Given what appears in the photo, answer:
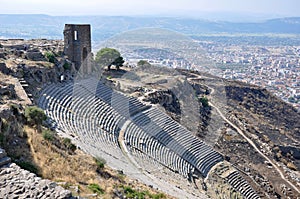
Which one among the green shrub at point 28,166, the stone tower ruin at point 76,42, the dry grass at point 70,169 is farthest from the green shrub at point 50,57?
the green shrub at point 28,166

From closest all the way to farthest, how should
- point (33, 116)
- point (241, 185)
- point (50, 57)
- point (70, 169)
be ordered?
1. point (70, 169)
2. point (33, 116)
3. point (241, 185)
4. point (50, 57)

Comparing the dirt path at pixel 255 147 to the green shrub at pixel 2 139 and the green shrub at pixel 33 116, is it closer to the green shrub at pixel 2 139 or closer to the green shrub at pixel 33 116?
the green shrub at pixel 33 116

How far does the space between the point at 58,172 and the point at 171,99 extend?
23.0m

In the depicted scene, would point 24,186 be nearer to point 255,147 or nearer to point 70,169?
point 70,169

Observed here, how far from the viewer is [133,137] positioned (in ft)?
72.6

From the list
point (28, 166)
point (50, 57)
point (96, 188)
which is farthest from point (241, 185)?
point (28, 166)

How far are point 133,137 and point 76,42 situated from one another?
10.1 m

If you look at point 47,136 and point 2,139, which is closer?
point 2,139

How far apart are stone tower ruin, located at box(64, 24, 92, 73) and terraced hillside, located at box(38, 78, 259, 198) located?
231 cm

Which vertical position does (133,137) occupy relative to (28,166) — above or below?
below

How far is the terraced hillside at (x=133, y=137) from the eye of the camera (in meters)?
17.6

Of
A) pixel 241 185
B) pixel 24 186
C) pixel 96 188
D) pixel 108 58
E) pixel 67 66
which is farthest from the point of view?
pixel 108 58

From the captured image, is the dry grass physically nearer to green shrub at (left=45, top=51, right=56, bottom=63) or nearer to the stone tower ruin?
green shrub at (left=45, top=51, right=56, bottom=63)

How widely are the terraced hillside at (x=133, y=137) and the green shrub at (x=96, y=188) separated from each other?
4.82m
